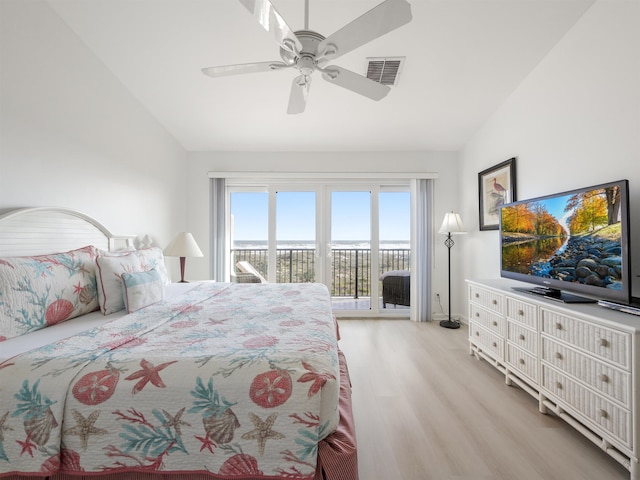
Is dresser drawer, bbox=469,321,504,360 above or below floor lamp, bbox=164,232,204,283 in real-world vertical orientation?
below

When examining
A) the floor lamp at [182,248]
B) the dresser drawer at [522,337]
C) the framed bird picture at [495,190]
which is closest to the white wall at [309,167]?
the framed bird picture at [495,190]

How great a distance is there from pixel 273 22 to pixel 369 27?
446mm

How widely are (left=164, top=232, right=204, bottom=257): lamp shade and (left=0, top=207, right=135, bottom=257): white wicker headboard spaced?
0.74m

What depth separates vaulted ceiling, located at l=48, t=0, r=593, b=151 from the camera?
7.09 feet

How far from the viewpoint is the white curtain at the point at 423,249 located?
13.3 ft

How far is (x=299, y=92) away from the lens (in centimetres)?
197

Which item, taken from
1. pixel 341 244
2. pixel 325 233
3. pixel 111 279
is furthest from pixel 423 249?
pixel 111 279

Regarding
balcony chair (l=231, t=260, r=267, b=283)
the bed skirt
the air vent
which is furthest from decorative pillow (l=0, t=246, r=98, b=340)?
the air vent

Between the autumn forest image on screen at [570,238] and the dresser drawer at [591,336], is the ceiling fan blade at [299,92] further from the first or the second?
the dresser drawer at [591,336]

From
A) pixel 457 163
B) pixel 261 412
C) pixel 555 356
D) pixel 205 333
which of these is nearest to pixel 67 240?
pixel 205 333

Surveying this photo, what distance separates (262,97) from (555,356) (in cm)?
327

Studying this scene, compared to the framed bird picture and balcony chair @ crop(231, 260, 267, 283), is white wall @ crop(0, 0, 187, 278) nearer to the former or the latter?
balcony chair @ crop(231, 260, 267, 283)

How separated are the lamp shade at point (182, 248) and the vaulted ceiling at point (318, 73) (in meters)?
1.38

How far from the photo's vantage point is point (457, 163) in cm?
414
